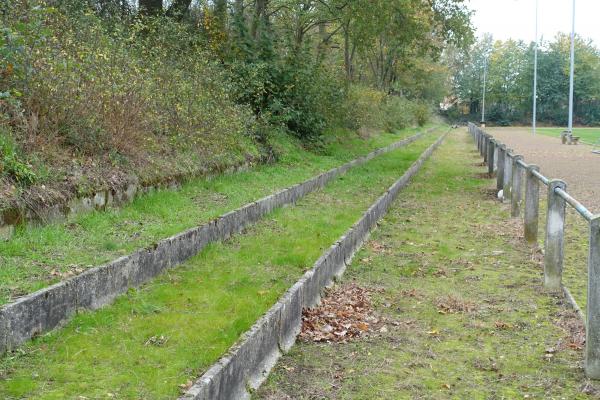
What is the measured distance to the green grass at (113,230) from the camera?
5859 mm

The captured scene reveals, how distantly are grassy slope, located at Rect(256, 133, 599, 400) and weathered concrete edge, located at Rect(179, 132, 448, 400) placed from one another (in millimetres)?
142

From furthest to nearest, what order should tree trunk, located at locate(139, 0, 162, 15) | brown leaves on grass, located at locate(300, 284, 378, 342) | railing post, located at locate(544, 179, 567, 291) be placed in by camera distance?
tree trunk, located at locate(139, 0, 162, 15) → railing post, located at locate(544, 179, 567, 291) → brown leaves on grass, located at locate(300, 284, 378, 342)

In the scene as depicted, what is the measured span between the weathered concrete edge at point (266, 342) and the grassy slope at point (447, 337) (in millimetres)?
142

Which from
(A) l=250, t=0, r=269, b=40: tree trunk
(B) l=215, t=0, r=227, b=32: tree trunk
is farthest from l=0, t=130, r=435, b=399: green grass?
(A) l=250, t=0, r=269, b=40: tree trunk

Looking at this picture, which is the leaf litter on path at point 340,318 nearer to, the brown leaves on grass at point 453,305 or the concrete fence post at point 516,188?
the brown leaves on grass at point 453,305

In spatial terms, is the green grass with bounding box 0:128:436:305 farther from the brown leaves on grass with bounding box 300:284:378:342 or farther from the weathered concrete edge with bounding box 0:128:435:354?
the brown leaves on grass with bounding box 300:284:378:342

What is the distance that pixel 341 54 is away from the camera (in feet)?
133

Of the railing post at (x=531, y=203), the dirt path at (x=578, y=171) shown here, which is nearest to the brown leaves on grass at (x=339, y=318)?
the railing post at (x=531, y=203)

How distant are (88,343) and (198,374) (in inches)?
38.6

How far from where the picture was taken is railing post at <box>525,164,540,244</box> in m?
9.75

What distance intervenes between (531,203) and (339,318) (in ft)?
15.2

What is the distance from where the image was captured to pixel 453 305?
23.5 ft

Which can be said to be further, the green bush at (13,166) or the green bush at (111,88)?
the green bush at (111,88)

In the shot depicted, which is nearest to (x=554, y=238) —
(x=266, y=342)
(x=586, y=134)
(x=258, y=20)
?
(x=266, y=342)
